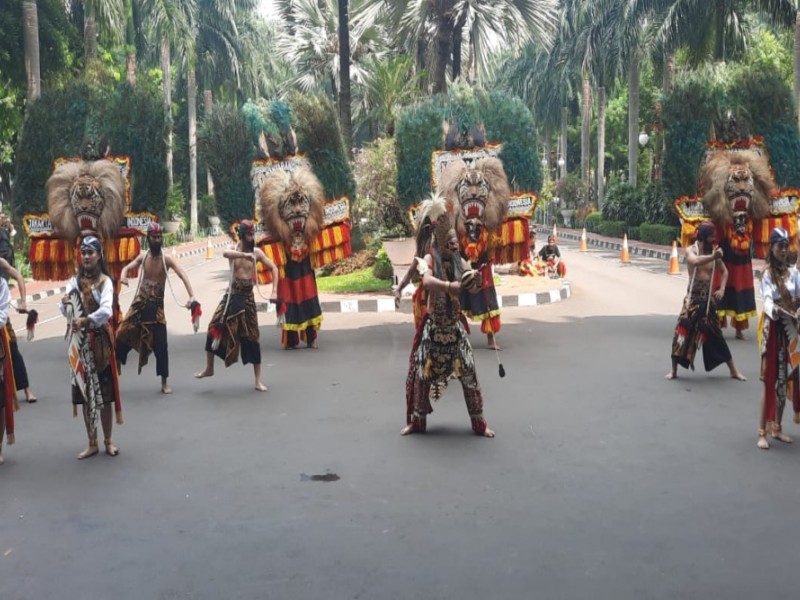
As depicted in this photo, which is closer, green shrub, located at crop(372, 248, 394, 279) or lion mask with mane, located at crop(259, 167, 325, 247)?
lion mask with mane, located at crop(259, 167, 325, 247)

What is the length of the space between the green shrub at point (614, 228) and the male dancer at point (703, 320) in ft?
97.0

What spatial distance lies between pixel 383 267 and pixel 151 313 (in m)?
10.2

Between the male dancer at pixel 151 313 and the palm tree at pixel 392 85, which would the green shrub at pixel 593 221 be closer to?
the palm tree at pixel 392 85

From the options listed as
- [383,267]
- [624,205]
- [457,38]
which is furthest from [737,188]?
[624,205]

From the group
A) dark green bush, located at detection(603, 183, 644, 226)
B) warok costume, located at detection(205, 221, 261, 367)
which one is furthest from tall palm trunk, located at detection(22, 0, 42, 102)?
dark green bush, located at detection(603, 183, 644, 226)

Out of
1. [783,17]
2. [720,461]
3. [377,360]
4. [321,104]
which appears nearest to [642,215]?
[783,17]

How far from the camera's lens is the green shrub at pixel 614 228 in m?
39.2

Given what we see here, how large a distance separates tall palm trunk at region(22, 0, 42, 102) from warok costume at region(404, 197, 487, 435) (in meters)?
17.8

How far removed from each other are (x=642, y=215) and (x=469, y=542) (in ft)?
113

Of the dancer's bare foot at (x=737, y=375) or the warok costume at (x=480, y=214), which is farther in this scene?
the warok costume at (x=480, y=214)

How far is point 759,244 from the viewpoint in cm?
1216

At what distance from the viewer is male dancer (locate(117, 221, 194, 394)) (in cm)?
938

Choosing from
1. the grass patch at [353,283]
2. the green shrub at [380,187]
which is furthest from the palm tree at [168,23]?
the grass patch at [353,283]

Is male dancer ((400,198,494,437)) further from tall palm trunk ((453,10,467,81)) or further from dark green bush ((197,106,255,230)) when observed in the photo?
tall palm trunk ((453,10,467,81))
